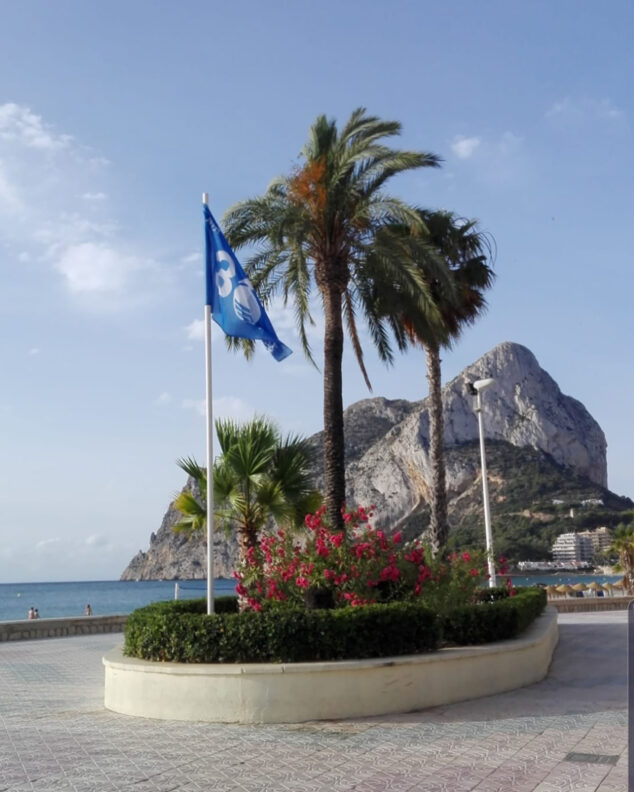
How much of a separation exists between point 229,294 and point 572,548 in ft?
372

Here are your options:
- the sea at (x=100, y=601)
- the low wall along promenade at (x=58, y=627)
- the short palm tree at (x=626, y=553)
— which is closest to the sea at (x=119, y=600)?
the sea at (x=100, y=601)

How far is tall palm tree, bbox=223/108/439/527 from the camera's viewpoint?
1478cm

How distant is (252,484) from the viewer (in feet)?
49.6

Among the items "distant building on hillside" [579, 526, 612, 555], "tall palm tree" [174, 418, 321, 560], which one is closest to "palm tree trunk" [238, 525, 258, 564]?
"tall palm tree" [174, 418, 321, 560]

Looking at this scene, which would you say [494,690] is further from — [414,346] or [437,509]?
[414,346]

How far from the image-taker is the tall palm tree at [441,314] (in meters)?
18.1

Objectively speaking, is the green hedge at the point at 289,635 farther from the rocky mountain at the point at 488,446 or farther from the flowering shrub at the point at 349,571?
the rocky mountain at the point at 488,446

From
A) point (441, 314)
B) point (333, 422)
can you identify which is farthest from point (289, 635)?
point (441, 314)

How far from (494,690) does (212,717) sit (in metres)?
3.57

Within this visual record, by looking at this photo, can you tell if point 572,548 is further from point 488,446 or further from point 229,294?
point 229,294

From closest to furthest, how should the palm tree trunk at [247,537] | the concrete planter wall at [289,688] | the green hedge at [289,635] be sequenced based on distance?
the concrete planter wall at [289,688] < the green hedge at [289,635] < the palm tree trunk at [247,537]

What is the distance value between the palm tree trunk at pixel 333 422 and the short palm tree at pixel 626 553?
1154 inches

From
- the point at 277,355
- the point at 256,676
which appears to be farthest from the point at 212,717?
the point at 277,355

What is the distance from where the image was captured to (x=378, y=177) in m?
16.0
